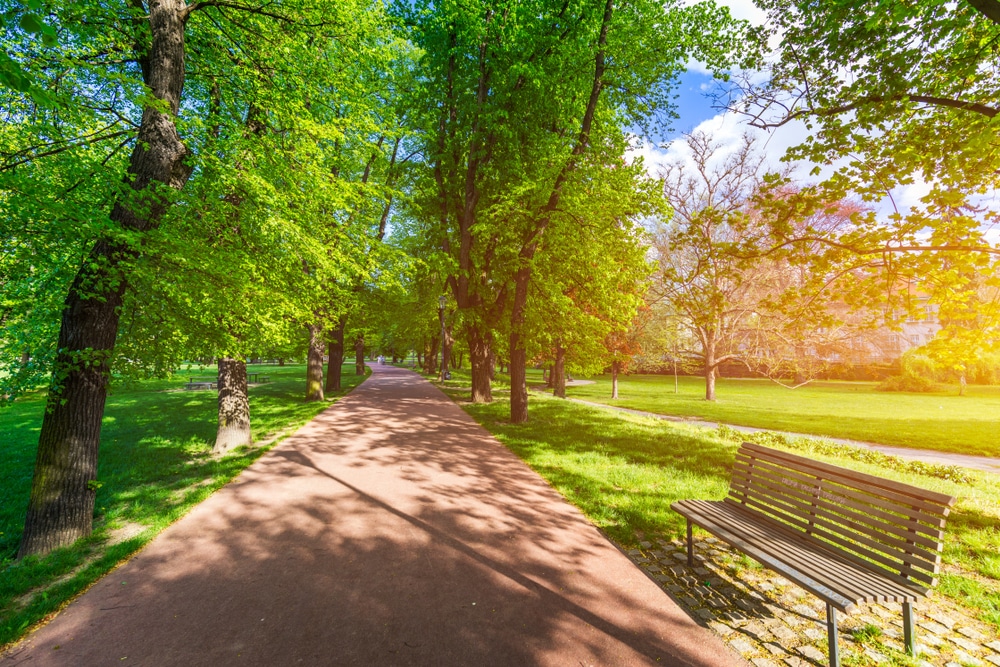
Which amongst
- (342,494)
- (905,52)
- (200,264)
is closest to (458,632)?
(342,494)

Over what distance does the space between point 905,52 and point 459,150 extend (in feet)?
41.7

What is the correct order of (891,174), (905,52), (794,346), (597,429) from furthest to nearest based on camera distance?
1. (794,346)
2. (597,429)
3. (891,174)
4. (905,52)

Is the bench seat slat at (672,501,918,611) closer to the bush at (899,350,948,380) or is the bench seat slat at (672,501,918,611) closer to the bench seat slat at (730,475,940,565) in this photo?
the bench seat slat at (730,475,940,565)

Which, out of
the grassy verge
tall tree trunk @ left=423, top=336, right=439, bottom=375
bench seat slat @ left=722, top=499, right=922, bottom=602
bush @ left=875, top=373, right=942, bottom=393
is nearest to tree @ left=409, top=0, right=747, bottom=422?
the grassy verge

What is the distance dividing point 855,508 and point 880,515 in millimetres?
160

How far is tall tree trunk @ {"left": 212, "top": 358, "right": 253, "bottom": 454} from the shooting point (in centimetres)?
828

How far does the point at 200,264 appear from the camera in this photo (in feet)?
15.8

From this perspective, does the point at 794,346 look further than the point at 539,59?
Yes

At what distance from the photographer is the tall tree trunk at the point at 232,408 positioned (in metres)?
8.28

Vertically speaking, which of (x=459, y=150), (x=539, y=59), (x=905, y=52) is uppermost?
(x=539, y=59)

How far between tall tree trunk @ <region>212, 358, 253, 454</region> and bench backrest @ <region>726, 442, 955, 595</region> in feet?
29.8

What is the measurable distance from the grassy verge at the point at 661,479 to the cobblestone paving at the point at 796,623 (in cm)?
40

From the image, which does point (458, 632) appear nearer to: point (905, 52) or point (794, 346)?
point (905, 52)

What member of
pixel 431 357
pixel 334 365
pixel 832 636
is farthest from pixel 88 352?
pixel 431 357
